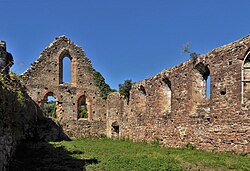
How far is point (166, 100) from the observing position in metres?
16.4

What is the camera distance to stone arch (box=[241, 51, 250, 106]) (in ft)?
35.8

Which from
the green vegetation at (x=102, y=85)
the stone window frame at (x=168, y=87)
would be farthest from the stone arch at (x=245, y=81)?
the green vegetation at (x=102, y=85)

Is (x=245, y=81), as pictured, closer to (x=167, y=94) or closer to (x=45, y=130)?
(x=167, y=94)

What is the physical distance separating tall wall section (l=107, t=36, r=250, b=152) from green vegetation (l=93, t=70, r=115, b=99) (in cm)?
352

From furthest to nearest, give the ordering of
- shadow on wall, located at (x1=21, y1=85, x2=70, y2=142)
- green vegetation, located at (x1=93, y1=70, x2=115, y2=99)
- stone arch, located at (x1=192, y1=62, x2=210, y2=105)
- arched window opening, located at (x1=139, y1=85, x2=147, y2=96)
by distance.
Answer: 1. green vegetation, located at (x1=93, y1=70, x2=115, y2=99)
2. arched window opening, located at (x1=139, y1=85, x2=147, y2=96)
3. shadow on wall, located at (x1=21, y1=85, x2=70, y2=142)
4. stone arch, located at (x1=192, y1=62, x2=210, y2=105)

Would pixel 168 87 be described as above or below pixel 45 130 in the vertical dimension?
above

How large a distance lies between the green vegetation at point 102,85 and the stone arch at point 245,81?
1308 cm

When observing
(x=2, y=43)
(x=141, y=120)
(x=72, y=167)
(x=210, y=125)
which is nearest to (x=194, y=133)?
(x=210, y=125)

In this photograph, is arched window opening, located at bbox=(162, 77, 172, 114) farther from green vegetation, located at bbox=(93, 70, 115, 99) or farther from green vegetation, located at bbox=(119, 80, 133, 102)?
green vegetation, located at bbox=(93, 70, 115, 99)

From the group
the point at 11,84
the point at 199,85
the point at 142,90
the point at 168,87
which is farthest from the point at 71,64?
the point at 11,84

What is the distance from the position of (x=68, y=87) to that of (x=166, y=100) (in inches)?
338

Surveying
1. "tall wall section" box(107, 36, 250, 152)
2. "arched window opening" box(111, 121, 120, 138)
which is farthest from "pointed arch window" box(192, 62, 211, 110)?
"arched window opening" box(111, 121, 120, 138)

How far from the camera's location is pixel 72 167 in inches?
344

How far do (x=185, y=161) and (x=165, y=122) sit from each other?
595 cm
